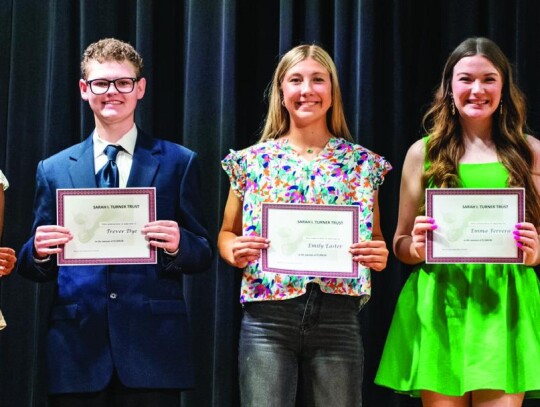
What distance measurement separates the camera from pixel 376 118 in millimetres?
4047

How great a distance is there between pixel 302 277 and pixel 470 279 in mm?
643

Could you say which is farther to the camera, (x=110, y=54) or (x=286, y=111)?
(x=286, y=111)

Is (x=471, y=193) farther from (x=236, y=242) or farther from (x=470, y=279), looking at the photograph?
(x=236, y=242)

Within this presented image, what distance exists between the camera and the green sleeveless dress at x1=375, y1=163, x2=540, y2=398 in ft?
10.2

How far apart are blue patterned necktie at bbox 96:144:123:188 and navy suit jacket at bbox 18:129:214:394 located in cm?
4

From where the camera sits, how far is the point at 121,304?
10.1 ft

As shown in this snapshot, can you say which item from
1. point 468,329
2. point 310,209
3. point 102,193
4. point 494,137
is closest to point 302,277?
point 310,209

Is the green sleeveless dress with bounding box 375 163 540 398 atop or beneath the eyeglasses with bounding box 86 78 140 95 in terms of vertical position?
beneath

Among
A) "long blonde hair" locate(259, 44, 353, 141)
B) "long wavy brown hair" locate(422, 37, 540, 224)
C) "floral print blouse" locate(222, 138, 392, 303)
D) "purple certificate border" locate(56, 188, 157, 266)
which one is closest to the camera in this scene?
"purple certificate border" locate(56, 188, 157, 266)

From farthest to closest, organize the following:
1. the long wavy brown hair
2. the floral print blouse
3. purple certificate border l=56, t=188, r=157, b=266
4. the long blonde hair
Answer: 1. the long blonde hair
2. the long wavy brown hair
3. the floral print blouse
4. purple certificate border l=56, t=188, r=157, b=266

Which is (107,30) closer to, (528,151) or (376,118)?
(376,118)

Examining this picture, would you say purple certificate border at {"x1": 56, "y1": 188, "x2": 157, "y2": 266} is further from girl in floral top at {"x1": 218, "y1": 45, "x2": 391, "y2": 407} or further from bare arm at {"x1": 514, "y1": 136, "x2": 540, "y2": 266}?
bare arm at {"x1": 514, "y1": 136, "x2": 540, "y2": 266}

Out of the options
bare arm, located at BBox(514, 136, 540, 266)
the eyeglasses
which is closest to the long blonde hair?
the eyeglasses

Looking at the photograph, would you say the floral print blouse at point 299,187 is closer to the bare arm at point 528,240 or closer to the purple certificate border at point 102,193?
the purple certificate border at point 102,193
